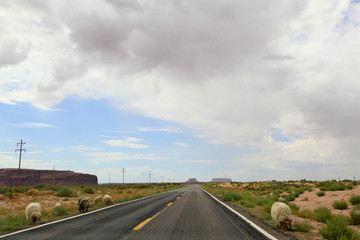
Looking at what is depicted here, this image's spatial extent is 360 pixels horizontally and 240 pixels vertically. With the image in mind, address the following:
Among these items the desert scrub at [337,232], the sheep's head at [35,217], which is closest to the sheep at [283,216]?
the desert scrub at [337,232]

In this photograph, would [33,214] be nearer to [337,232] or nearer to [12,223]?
[12,223]

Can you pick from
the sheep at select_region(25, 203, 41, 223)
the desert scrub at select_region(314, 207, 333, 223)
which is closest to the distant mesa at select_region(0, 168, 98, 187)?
the sheep at select_region(25, 203, 41, 223)

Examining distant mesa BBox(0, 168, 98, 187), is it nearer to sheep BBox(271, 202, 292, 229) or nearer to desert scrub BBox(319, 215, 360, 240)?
sheep BBox(271, 202, 292, 229)

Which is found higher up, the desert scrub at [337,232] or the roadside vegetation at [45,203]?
the desert scrub at [337,232]

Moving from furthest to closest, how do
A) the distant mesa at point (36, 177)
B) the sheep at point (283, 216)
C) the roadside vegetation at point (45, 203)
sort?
the distant mesa at point (36, 177)
the roadside vegetation at point (45, 203)
the sheep at point (283, 216)

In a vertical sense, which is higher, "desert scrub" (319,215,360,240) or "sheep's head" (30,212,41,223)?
"desert scrub" (319,215,360,240)

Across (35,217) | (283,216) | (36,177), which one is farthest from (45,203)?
(36,177)

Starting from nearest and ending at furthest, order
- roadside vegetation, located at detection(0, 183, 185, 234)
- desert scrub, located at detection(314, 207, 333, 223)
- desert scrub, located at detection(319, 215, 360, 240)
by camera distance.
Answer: desert scrub, located at detection(319, 215, 360, 240) → desert scrub, located at detection(314, 207, 333, 223) → roadside vegetation, located at detection(0, 183, 185, 234)

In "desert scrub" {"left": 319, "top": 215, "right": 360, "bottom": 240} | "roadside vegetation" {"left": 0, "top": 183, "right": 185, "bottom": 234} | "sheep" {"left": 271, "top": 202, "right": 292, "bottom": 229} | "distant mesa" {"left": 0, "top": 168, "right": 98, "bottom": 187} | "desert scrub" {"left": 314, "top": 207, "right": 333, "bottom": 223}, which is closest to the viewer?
"desert scrub" {"left": 319, "top": 215, "right": 360, "bottom": 240}

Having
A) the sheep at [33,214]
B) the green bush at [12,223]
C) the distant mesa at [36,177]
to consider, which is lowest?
the distant mesa at [36,177]

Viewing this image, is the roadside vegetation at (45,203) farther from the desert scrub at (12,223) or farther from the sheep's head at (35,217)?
the sheep's head at (35,217)

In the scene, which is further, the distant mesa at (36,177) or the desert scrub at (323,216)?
the distant mesa at (36,177)

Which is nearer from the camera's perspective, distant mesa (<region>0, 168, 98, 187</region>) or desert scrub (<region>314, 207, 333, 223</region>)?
desert scrub (<region>314, 207, 333, 223</region>)

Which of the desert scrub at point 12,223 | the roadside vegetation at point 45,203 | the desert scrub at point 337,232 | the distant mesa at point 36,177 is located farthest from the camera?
the distant mesa at point 36,177
